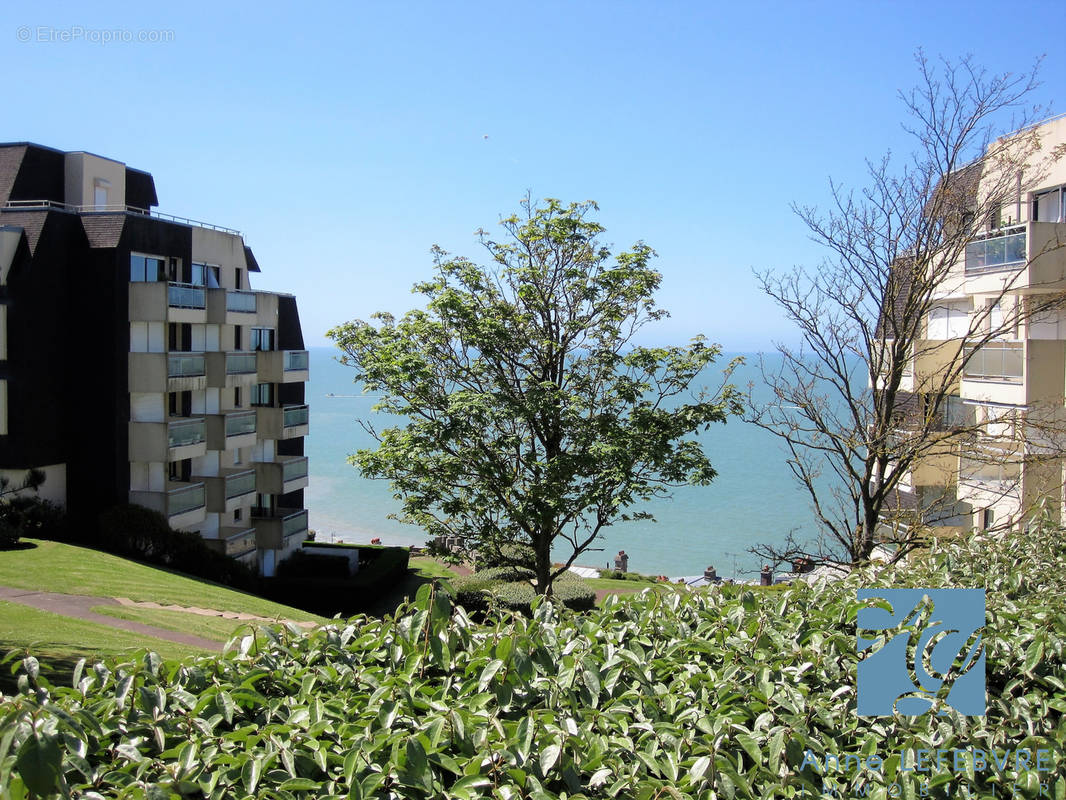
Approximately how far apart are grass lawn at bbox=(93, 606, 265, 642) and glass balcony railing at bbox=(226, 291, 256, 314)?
1541 cm

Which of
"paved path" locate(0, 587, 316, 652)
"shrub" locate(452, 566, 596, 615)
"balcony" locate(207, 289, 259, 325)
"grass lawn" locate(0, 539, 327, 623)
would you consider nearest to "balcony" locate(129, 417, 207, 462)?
"grass lawn" locate(0, 539, 327, 623)

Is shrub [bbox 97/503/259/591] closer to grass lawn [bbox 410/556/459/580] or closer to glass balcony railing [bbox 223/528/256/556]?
glass balcony railing [bbox 223/528/256/556]

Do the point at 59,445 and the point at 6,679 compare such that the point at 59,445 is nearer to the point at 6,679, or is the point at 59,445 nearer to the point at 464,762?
the point at 6,679

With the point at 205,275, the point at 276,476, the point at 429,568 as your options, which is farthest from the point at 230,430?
the point at 429,568

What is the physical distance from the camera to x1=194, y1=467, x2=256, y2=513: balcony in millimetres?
29125

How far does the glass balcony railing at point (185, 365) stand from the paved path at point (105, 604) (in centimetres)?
1074

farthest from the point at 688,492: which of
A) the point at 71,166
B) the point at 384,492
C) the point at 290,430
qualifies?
the point at 71,166

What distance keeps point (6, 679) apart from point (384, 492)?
274ft

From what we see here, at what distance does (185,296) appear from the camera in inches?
1075

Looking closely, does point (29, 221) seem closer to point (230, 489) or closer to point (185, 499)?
point (185, 499)

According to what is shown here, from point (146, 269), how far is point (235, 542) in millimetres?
9891

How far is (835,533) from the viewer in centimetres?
1411

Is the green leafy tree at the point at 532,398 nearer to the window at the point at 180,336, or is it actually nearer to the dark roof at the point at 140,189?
the window at the point at 180,336

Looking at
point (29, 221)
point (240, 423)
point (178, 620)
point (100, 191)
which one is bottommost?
point (178, 620)
